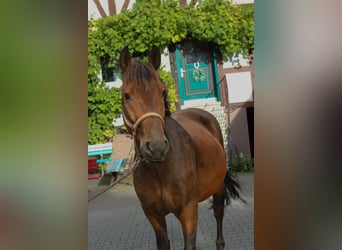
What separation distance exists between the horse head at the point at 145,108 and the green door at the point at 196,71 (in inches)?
86.8

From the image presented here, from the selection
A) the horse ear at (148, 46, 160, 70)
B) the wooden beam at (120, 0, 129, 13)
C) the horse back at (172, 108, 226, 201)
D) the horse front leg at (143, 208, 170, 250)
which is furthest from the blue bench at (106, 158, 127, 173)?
the wooden beam at (120, 0, 129, 13)

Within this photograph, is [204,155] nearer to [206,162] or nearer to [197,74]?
[206,162]

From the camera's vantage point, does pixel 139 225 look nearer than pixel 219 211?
No

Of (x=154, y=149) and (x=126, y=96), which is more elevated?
(x=126, y=96)

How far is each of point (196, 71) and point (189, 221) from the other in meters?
2.63

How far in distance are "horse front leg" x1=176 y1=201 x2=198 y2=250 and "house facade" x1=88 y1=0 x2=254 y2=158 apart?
1.86 meters

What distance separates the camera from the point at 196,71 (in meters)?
3.58

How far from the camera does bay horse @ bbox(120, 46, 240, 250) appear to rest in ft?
3.05

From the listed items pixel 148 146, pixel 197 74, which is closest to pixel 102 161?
pixel 197 74

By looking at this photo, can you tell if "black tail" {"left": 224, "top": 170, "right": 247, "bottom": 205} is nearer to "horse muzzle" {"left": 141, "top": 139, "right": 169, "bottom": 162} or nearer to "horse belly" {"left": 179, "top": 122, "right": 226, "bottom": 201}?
"horse belly" {"left": 179, "top": 122, "right": 226, "bottom": 201}

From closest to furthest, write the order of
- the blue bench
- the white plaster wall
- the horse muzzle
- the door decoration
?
1. the horse muzzle
2. the blue bench
3. the door decoration
4. the white plaster wall
